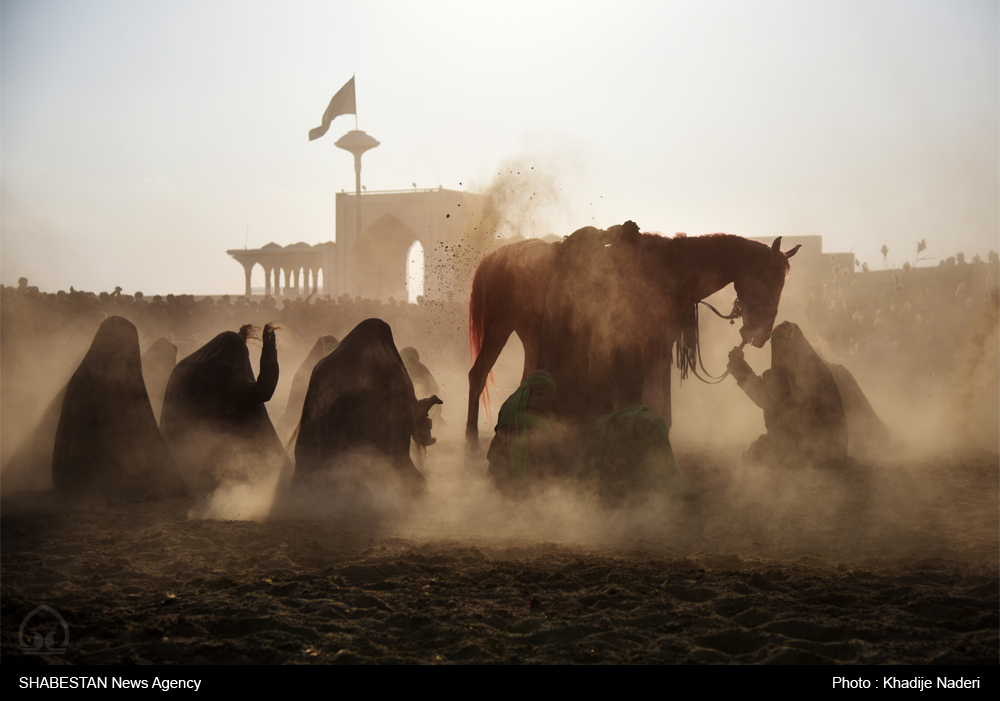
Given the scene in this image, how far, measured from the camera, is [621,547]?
4.27 meters

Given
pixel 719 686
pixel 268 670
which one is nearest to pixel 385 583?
pixel 268 670

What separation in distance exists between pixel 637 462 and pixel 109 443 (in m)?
4.03

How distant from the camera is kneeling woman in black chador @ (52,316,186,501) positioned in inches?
217

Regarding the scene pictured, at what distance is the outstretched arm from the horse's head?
432 cm

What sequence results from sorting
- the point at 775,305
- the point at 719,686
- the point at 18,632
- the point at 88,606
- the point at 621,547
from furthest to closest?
1. the point at 775,305
2. the point at 621,547
3. the point at 88,606
4. the point at 18,632
5. the point at 719,686

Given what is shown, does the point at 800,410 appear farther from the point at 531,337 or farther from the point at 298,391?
the point at 298,391

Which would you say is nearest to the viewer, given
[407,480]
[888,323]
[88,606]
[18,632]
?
[18,632]

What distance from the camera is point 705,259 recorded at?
677cm

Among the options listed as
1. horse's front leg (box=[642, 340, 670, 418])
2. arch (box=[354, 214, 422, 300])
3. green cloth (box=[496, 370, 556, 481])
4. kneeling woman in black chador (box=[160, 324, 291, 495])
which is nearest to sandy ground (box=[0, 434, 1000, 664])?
green cloth (box=[496, 370, 556, 481])

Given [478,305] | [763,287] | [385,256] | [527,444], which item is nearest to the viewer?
[527,444]

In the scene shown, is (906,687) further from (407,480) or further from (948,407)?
(948,407)

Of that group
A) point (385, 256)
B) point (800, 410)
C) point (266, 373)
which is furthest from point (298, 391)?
point (385, 256)

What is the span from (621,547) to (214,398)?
3.56 m

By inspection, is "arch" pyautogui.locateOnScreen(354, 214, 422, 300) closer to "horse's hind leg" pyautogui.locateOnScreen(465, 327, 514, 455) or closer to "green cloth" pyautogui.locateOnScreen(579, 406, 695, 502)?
"horse's hind leg" pyautogui.locateOnScreen(465, 327, 514, 455)
